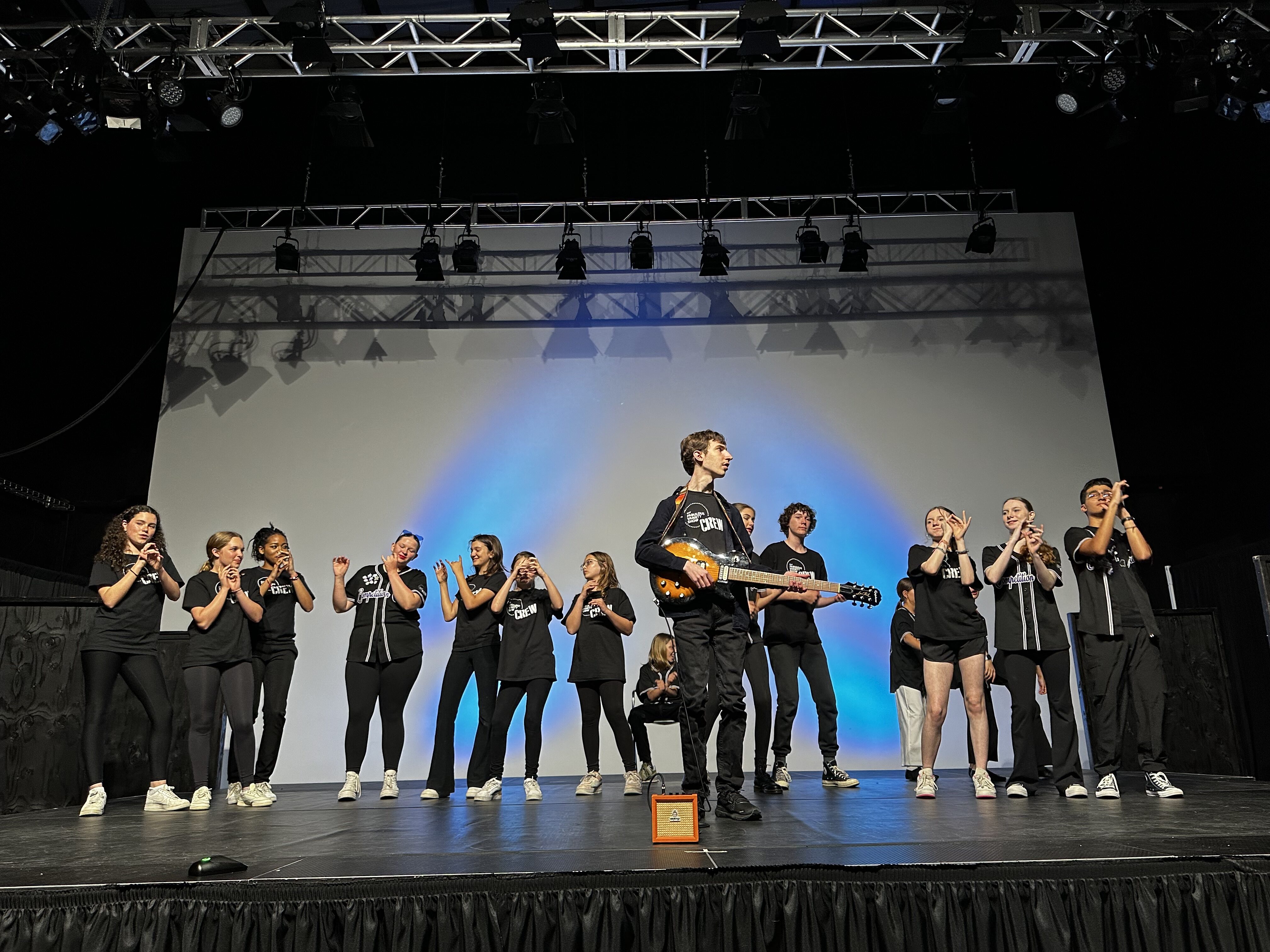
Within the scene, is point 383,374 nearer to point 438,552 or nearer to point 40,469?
point 438,552

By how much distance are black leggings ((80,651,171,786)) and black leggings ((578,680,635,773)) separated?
238 centimetres

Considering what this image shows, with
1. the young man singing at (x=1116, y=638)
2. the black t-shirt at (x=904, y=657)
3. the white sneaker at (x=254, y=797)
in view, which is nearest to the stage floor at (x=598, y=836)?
the white sneaker at (x=254, y=797)

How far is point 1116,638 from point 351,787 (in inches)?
172

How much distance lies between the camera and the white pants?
289 inches

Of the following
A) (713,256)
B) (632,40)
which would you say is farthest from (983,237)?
(632,40)

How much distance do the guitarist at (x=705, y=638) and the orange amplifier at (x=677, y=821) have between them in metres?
0.63

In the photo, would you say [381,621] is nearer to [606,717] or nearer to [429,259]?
[606,717]

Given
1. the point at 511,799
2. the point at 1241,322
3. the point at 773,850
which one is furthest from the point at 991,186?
the point at 773,850

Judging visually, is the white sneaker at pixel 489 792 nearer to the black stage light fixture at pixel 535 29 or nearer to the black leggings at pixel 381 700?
the black leggings at pixel 381 700

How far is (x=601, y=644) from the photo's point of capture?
236 inches

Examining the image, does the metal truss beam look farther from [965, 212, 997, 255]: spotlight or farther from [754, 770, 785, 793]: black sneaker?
[754, 770, 785, 793]: black sneaker

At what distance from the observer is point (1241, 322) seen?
25.9ft

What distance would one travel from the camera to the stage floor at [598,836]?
274cm

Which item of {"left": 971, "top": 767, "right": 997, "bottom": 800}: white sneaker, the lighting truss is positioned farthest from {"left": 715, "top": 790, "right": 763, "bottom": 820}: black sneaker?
the lighting truss
